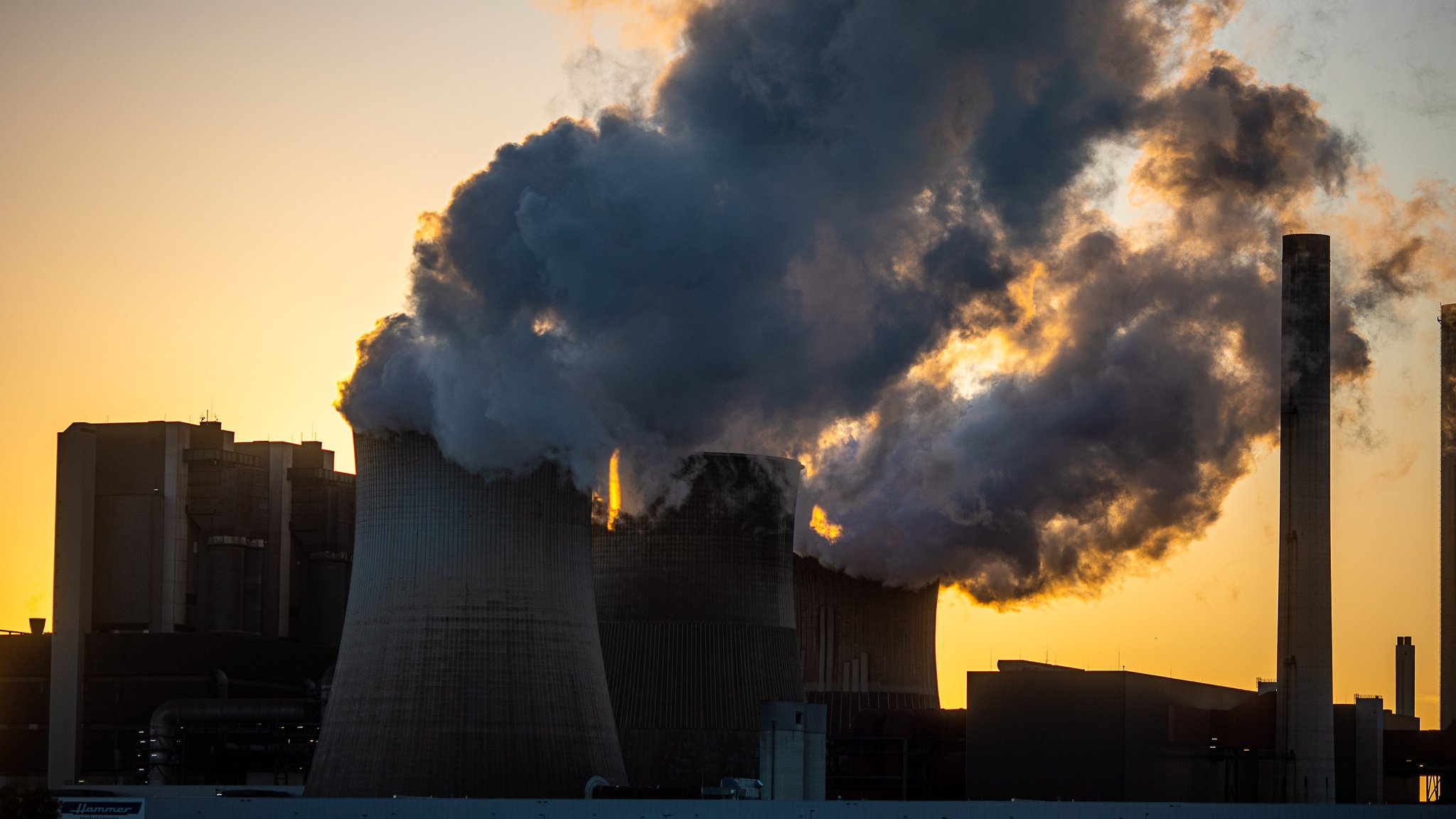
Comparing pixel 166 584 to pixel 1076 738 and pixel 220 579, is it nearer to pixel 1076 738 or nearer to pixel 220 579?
pixel 220 579

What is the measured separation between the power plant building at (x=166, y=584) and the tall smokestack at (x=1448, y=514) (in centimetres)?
3447

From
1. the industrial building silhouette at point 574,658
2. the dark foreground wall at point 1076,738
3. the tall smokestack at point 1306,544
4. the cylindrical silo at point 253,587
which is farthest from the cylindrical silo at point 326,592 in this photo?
the tall smokestack at point 1306,544

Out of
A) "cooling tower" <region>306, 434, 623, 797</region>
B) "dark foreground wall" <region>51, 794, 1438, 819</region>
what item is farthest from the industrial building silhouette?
"dark foreground wall" <region>51, 794, 1438, 819</region>

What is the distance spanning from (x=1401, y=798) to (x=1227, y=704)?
581 centimetres

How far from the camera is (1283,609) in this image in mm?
48906

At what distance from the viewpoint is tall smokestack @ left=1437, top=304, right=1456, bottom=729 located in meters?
70.5

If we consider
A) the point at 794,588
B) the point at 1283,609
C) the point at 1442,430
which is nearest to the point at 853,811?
the point at 1283,609

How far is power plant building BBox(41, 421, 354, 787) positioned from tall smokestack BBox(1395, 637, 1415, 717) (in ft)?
111

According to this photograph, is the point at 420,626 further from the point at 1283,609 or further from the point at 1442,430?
the point at 1442,430

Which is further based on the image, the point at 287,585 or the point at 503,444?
the point at 287,585

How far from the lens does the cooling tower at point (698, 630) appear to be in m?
49.0

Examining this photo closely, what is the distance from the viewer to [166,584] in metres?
61.9

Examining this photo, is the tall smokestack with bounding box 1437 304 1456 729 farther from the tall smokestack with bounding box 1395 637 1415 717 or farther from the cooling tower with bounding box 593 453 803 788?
the cooling tower with bounding box 593 453 803 788

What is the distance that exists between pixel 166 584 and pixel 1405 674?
38905 millimetres
